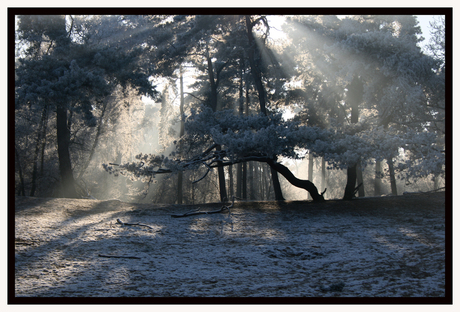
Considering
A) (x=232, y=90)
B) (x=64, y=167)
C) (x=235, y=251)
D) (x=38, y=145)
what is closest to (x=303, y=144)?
(x=235, y=251)

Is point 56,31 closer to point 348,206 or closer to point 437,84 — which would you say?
point 348,206

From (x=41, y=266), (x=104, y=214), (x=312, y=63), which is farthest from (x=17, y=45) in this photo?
(x=312, y=63)

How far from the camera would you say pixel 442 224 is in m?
8.91

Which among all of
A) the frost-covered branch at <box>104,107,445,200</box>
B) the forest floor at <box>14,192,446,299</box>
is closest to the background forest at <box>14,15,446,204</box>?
the frost-covered branch at <box>104,107,445,200</box>

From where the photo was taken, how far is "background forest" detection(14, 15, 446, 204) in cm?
1133

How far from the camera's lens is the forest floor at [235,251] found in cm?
534

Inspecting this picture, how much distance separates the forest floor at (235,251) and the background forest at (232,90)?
1.86 meters

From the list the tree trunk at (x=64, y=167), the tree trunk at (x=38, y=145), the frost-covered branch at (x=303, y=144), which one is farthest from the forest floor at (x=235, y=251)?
the tree trunk at (x=38, y=145)

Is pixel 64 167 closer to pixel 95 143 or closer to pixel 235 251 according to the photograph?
pixel 95 143

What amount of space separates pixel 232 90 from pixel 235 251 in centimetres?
1868

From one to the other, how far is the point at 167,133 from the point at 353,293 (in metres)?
19.1

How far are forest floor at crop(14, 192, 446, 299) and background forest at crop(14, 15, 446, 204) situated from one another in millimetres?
1860

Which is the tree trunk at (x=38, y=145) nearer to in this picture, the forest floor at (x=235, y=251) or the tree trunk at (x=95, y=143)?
the tree trunk at (x=95, y=143)

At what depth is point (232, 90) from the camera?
2506 centimetres
